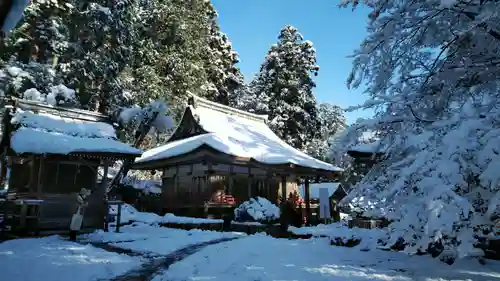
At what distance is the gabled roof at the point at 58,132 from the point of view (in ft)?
37.3

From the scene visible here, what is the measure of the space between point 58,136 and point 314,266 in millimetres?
10386

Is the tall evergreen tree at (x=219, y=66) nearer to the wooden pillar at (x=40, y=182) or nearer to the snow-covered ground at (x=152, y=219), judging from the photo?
the snow-covered ground at (x=152, y=219)

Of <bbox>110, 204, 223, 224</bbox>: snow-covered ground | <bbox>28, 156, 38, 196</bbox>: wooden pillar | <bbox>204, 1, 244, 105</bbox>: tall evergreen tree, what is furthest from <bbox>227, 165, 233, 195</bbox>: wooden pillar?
<bbox>204, 1, 244, 105</bbox>: tall evergreen tree

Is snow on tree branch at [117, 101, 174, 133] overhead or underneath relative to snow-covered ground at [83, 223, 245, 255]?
overhead

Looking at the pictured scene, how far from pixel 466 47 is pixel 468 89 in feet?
2.06

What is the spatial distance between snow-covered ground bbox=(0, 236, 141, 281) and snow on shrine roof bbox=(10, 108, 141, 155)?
3.19m

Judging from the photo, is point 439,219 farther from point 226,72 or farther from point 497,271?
point 226,72

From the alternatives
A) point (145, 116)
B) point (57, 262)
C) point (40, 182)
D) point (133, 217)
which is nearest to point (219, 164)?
point (145, 116)

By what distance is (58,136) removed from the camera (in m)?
12.4

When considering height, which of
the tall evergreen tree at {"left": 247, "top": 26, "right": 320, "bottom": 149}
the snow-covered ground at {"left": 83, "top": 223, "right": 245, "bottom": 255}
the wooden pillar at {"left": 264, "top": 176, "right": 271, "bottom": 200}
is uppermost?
the tall evergreen tree at {"left": 247, "top": 26, "right": 320, "bottom": 149}

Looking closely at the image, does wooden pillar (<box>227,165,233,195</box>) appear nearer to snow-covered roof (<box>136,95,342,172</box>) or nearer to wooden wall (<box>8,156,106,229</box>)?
snow-covered roof (<box>136,95,342,172</box>)

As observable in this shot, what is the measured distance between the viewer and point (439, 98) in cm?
506

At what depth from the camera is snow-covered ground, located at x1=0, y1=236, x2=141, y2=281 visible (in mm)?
6293

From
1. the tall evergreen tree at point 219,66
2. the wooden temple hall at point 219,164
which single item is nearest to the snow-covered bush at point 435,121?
the wooden temple hall at point 219,164
